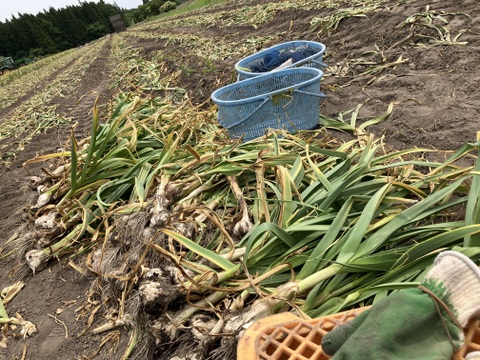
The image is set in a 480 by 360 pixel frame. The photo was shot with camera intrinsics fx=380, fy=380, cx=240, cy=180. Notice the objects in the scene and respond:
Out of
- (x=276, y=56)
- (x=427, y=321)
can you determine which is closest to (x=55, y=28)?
(x=276, y=56)

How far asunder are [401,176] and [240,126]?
1.45 metres

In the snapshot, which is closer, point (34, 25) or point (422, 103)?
point (422, 103)

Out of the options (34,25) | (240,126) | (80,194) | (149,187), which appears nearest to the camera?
(149,187)

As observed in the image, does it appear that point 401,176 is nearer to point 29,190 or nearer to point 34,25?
point 29,190

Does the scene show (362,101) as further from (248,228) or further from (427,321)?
(427,321)

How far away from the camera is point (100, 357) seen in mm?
1747

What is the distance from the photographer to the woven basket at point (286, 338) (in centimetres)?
113

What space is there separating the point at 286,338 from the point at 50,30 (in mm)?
50803

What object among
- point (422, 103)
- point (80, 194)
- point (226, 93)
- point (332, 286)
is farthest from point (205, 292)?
point (422, 103)

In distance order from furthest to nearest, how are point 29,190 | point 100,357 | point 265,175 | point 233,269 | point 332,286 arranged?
point 29,190, point 265,175, point 100,357, point 233,269, point 332,286

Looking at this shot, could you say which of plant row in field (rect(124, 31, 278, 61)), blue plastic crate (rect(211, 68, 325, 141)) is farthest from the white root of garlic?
plant row in field (rect(124, 31, 278, 61))

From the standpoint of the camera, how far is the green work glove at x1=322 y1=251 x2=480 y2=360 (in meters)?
0.89

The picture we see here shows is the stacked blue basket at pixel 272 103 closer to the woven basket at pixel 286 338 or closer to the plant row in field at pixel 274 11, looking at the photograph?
the woven basket at pixel 286 338

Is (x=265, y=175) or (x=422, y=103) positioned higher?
(x=265, y=175)
